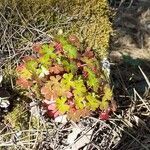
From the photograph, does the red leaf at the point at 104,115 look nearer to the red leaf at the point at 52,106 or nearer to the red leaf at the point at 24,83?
the red leaf at the point at 52,106

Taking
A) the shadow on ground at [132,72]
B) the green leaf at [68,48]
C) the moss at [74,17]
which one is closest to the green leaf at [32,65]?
the green leaf at [68,48]

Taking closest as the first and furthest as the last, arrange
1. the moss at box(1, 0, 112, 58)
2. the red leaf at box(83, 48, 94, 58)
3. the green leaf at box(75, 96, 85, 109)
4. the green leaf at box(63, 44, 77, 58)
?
the green leaf at box(75, 96, 85, 109)
the green leaf at box(63, 44, 77, 58)
the red leaf at box(83, 48, 94, 58)
the moss at box(1, 0, 112, 58)

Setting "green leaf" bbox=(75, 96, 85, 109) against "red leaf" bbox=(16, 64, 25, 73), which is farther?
"red leaf" bbox=(16, 64, 25, 73)

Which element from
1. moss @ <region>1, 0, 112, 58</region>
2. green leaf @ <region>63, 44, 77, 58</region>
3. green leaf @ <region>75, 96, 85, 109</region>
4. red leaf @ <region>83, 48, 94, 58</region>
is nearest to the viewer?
green leaf @ <region>75, 96, 85, 109</region>

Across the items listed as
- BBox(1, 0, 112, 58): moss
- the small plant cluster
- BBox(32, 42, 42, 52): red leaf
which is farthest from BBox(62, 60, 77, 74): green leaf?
BBox(1, 0, 112, 58): moss

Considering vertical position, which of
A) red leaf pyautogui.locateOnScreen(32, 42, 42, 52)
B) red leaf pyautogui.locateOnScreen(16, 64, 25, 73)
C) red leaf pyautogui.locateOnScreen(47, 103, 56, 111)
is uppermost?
red leaf pyautogui.locateOnScreen(32, 42, 42, 52)

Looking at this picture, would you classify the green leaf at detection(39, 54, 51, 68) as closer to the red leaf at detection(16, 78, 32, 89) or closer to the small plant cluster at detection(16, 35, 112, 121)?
the small plant cluster at detection(16, 35, 112, 121)
